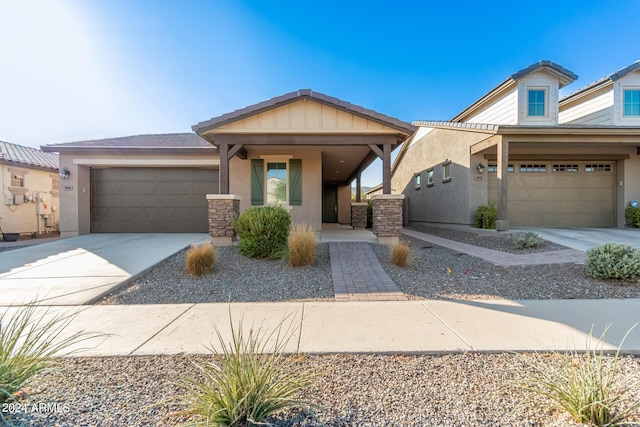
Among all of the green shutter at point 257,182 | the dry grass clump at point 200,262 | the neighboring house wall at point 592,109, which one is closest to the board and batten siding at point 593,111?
the neighboring house wall at point 592,109

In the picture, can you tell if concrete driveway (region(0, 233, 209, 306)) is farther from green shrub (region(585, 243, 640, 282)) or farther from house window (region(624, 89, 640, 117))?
house window (region(624, 89, 640, 117))

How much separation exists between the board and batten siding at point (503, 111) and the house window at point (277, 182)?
27.7 ft

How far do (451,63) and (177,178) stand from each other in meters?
13.0

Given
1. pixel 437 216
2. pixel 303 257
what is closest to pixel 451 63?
pixel 437 216

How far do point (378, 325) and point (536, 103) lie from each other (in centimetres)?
1191

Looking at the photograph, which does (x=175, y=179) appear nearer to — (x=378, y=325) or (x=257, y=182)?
(x=257, y=182)

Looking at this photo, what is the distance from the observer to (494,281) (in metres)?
5.15

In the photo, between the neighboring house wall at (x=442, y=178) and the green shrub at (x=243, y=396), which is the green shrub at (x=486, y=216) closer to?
the neighboring house wall at (x=442, y=178)

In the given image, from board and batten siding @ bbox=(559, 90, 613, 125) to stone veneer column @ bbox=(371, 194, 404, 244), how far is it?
10.3m

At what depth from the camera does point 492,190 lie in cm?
1125

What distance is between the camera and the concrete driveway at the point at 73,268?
4.45 metres

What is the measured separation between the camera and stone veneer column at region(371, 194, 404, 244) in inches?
308

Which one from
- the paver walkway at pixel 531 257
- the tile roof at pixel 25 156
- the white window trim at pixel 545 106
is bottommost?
the paver walkway at pixel 531 257

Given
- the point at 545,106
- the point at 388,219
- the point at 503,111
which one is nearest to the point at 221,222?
the point at 388,219
